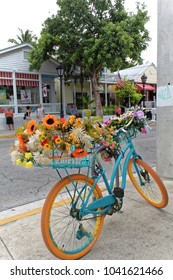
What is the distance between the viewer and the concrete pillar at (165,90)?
13.4 feet

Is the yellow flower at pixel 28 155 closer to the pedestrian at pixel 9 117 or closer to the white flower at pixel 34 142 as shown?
the white flower at pixel 34 142

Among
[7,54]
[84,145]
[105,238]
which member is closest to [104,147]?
[84,145]

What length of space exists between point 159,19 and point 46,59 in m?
12.7

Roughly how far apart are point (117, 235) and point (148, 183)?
977 mm

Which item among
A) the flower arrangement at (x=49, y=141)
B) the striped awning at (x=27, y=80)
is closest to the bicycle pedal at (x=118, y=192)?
the flower arrangement at (x=49, y=141)

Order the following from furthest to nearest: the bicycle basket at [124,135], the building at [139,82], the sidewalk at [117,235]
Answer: the building at [139,82] → the bicycle basket at [124,135] → the sidewalk at [117,235]

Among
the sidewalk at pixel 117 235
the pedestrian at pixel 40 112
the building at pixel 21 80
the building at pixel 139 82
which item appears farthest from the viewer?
the building at pixel 139 82

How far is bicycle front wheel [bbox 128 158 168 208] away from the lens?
3.16 m

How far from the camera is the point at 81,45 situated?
579 inches

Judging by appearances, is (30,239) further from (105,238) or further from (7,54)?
(7,54)

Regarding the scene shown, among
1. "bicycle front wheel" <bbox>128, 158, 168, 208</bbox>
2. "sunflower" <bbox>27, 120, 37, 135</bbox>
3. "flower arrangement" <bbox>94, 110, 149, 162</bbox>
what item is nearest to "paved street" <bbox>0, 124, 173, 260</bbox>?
"bicycle front wheel" <bbox>128, 158, 168, 208</bbox>

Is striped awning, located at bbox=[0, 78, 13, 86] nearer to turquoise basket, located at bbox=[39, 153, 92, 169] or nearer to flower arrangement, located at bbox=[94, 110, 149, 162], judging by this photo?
flower arrangement, located at bbox=[94, 110, 149, 162]

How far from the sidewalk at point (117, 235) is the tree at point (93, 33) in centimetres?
1195

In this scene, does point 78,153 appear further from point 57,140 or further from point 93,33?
point 93,33
